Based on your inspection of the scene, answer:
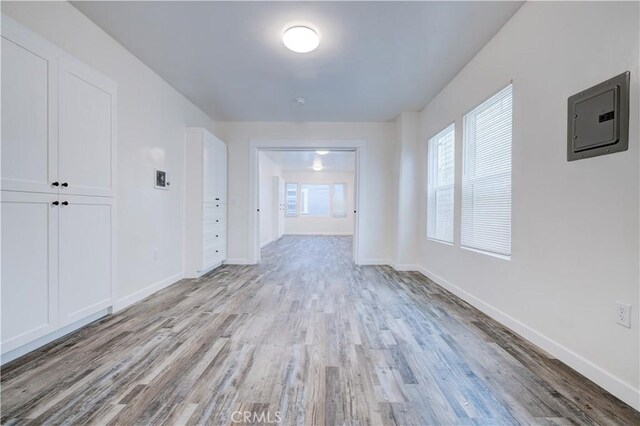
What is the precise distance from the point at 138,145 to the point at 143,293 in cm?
153

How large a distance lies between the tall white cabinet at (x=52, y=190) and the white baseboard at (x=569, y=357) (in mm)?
3240

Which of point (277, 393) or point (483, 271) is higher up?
point (483, 271)

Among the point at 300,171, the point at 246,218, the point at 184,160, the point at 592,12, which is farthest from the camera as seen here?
the point at 300,171

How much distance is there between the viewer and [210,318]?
2.36m

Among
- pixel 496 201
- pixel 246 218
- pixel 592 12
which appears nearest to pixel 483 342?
pixel 496 201

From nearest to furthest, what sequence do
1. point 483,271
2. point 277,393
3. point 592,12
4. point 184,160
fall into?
point 277,393 < point 592,12 < point 483,271 < point 184,160

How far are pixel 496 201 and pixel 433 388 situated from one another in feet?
5.67

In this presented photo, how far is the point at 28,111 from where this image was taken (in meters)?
1.67

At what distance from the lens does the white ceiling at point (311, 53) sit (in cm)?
206

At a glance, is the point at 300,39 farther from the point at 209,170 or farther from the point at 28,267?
the point at 28,267

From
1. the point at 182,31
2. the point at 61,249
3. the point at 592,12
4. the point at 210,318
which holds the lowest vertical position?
the point at 210,318

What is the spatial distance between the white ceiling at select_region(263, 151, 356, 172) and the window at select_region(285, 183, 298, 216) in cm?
68

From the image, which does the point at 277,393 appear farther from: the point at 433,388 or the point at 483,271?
the point at 483,271

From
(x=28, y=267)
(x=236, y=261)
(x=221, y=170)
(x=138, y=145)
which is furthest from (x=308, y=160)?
(x=28, y=267)
